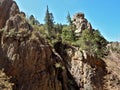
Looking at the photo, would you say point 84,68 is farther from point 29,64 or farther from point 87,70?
point 29,64

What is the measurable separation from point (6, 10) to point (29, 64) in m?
9.92

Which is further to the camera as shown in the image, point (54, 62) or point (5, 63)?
point (54, 62)

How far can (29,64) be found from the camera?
33250mm

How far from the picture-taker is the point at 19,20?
118 feet

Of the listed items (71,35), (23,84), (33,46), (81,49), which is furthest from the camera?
(71,35)

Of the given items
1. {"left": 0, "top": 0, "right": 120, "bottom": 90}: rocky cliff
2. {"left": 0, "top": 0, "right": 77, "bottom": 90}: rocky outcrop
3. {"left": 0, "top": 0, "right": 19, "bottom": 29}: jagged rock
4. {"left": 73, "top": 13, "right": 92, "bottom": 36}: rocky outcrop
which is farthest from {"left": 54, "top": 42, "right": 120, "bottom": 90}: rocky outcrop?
{"left": 73, "top": 13, "right": 92, "bottom": 36}: rocky outcrop

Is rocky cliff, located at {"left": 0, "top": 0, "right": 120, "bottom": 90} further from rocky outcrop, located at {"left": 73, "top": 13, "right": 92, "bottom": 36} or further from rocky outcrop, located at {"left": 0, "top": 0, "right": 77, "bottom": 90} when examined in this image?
rocky outcrop, located at {"left": 73, "top": 13, "right": 92, "bottom": 36}

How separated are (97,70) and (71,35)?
757 inches

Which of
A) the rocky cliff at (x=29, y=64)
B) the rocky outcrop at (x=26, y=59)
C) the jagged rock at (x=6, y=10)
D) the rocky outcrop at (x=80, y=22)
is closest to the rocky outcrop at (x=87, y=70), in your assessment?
the rocky cliff at (x=29, y=64)

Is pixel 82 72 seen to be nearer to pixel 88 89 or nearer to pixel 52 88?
pixel 88 89

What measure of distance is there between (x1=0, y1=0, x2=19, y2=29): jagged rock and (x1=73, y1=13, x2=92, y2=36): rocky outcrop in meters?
36.7

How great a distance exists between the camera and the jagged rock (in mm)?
37219

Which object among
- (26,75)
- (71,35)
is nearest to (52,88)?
(26,75)

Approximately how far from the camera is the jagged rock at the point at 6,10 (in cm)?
3722
